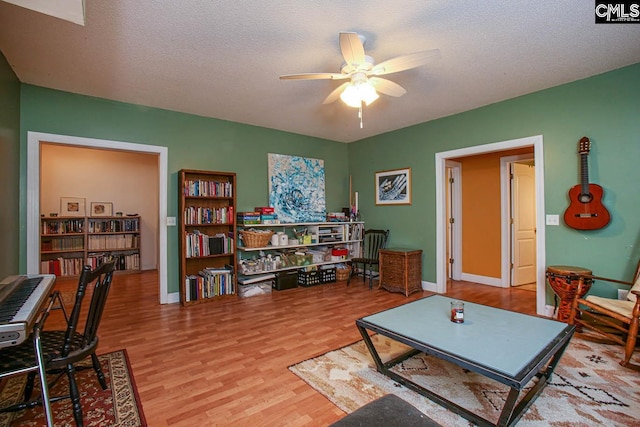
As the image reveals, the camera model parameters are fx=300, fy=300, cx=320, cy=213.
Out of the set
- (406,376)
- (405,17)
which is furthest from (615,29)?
(406,376)

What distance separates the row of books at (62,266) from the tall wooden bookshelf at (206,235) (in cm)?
299

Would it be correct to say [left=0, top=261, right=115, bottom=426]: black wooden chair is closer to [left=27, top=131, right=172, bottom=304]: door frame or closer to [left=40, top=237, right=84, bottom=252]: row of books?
[left=27, top=131, right=172, bottom=304]: door frame

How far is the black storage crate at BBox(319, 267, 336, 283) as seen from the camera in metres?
4.86

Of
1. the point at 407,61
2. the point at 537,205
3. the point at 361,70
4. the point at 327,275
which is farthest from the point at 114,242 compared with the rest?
the point at 537,205

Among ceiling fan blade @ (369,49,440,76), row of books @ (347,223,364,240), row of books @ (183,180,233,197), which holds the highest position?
ceiling fan blade @ (369,49,440,76)

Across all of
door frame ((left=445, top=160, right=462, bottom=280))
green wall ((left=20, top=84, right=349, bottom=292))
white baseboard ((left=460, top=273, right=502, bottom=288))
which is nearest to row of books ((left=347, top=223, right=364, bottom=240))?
green wall ((left=20, top=84, right=349, bottom=292))

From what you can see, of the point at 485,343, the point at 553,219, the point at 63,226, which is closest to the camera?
the point at 485,343

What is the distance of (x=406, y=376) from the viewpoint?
2.11 metres

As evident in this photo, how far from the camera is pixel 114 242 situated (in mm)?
5891

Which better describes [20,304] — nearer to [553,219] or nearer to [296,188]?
[296,188]

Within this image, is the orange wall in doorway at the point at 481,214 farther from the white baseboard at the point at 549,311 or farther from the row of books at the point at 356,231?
the row of books at the point at 356,231

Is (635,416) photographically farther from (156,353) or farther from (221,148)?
(221,148)

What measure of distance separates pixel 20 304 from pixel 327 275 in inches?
149

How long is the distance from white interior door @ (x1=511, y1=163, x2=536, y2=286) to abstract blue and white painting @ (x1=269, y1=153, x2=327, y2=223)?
3.10 m
